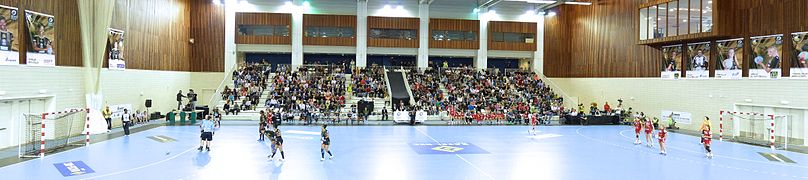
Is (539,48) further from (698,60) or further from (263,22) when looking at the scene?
(263,22)

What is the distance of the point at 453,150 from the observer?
19.8m

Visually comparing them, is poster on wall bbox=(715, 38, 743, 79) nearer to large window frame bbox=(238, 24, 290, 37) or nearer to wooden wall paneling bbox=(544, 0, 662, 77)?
wooden wall paneling bbox=(544, 0, 662, 77)

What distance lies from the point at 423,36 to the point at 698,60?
2161 centimetres

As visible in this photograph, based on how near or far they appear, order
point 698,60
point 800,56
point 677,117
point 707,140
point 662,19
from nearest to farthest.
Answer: point 707,140 → point 800,56 → point 698,60 → point 662,19 → point 677,117


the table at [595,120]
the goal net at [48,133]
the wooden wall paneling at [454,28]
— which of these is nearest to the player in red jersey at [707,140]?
the table at [595,120]

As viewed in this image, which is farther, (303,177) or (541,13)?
(541,13)

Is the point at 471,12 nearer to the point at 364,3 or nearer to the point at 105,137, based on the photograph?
the point at 364,3

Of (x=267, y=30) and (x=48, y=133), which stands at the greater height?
(x=267, y=30)

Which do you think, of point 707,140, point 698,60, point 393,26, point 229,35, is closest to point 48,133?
point 229,35

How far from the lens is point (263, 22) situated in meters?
42.1

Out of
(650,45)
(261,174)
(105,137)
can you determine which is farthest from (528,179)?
(650,45)

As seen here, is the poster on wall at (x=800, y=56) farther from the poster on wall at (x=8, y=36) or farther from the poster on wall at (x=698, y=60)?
the poster on wall at (x=8, y=36)

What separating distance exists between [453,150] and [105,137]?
15081 mm

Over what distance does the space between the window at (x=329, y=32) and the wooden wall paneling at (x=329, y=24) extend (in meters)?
0.31
